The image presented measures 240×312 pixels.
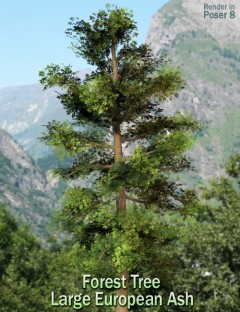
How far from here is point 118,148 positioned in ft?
63.6

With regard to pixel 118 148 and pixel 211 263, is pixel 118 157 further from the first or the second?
pixel 211 263

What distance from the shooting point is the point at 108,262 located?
18016 millimetres

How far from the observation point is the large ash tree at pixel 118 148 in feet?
58.3

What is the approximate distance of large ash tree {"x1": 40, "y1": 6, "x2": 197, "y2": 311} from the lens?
58.3 feet

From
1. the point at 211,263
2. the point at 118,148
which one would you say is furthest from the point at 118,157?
the point at 211,263

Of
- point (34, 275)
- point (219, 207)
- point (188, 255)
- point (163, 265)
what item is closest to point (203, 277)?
point (188, 255)

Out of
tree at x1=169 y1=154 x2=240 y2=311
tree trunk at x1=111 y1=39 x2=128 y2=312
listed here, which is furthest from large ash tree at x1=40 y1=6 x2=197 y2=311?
tree at x1=169 y1=154 x2=240 y2=311

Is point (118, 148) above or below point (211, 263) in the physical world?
above

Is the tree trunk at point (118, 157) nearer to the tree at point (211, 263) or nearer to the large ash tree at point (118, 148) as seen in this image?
the large ash tree at point (118, 148)

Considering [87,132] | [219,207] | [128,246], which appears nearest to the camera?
[128,246]

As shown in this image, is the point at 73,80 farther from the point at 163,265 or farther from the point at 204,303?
the point at 204,303

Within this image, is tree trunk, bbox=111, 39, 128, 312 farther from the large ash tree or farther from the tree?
the tree

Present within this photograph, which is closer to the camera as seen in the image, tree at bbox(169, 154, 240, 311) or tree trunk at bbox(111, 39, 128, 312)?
tree trunk at bbox(111, 39, 128, 312)

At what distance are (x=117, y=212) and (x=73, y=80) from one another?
221 inches
